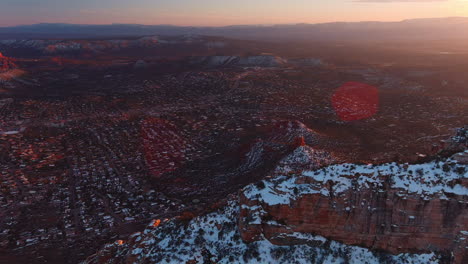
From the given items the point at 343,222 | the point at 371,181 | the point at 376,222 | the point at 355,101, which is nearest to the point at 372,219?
the point at 376,222

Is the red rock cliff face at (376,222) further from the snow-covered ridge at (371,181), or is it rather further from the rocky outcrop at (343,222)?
the snow-covered ridge at (371,181)

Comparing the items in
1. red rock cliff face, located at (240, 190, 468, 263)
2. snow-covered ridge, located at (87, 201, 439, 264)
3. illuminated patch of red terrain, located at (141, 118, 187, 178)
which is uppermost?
red rock cliff face, located at (240, 190, 468, 263)

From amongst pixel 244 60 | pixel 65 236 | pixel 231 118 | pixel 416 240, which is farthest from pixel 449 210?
pixel 244 60

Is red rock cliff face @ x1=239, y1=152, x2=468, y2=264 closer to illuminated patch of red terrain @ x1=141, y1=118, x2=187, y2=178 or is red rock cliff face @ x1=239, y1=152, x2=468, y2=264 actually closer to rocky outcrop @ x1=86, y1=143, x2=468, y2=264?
rocky outcrop @ x1=86, y1=143, x2=468, y2=264

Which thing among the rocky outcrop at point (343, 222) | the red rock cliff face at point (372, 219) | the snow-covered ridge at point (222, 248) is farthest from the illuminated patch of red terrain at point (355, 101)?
the snow-covered ridge at point (222, 248)

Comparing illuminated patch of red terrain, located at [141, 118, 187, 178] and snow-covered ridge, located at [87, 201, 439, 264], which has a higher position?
snow-covered ridge, located at [87, 201, 439, 264]

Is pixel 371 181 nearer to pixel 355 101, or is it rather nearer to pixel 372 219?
pixel 372 219

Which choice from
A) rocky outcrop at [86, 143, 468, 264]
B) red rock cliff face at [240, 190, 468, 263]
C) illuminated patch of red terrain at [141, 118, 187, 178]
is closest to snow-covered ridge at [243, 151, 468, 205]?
rocky outcrop at [86, 143, 468, 264]
